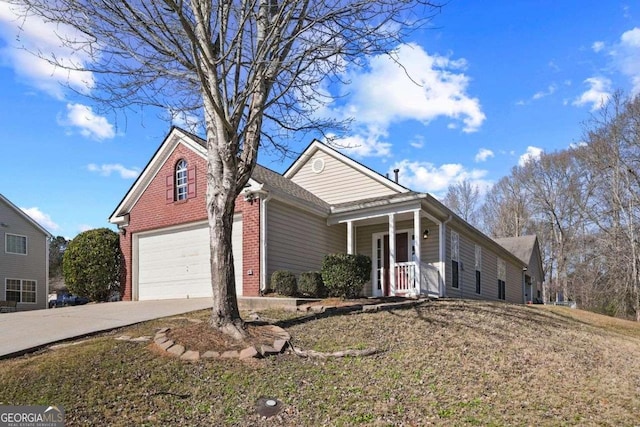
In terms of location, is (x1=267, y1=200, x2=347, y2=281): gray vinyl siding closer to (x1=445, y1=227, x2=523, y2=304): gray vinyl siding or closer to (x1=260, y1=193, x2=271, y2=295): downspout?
(x1=260, y1=193, x2=271, y2=295): downspout

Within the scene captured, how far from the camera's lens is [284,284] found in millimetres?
12297

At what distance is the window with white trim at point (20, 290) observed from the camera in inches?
1017

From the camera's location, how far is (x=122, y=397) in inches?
213

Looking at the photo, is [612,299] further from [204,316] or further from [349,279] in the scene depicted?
[204,316]

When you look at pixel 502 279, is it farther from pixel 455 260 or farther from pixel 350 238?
pixel 350 238

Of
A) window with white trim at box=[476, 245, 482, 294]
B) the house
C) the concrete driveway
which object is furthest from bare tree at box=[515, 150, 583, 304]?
the concrete driveway

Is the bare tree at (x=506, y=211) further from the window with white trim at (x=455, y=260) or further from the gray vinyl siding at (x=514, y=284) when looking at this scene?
the window with white trim at (x=455, y=260)

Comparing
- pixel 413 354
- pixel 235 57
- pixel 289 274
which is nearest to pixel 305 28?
pixel 235 57

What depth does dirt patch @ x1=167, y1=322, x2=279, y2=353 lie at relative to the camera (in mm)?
6934

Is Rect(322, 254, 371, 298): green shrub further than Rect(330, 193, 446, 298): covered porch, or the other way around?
Rect(330, 193, 446, 298): covered porch

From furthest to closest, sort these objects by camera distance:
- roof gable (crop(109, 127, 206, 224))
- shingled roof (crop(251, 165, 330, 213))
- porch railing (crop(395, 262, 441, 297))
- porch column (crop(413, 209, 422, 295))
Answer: roof gable (crop(109, 127, 206, 224)) → shingled roof (crop(251, 165, 330, 213)) → porch railing (crop(395, 262, 441, 297)) → porch column (crop(413, 209, 422, 295))

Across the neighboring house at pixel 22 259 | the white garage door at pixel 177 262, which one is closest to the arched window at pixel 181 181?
the white garage door at pixel 177 262

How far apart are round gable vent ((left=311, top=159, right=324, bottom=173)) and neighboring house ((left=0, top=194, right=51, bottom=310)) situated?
1826 cm

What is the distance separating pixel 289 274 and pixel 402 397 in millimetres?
7053
